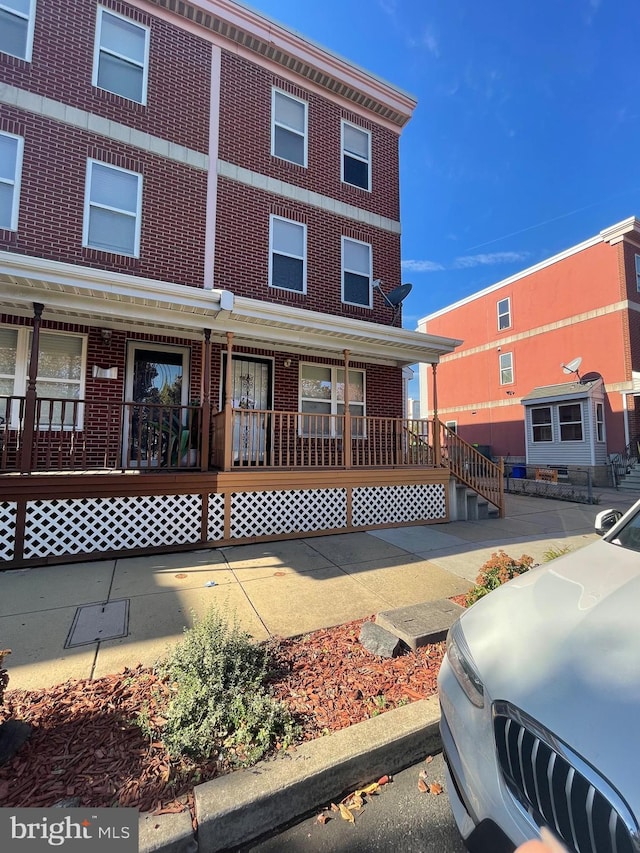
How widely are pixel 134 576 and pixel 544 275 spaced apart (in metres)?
22.2

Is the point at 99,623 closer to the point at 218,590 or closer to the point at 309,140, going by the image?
the point at 218,590

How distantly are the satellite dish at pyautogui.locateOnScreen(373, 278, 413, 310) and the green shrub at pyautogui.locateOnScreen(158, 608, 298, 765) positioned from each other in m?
8.79

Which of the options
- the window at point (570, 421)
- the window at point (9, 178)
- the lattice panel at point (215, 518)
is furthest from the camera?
the window at point (570, 421)

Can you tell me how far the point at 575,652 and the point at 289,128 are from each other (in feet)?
37.1

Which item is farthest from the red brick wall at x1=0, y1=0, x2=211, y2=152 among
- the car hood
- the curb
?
the curb

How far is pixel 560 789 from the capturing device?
1211mm

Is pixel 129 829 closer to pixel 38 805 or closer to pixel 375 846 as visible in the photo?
pixel 38 805

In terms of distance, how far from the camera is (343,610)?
13.4 feet

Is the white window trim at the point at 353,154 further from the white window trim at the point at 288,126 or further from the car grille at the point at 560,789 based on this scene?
the car grille at the point at 560,789

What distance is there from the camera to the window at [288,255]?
9.03 metres

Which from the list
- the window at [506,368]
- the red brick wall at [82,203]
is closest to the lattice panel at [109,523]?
the red brick wall at [82,203]

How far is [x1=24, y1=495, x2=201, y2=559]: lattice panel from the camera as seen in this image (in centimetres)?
559

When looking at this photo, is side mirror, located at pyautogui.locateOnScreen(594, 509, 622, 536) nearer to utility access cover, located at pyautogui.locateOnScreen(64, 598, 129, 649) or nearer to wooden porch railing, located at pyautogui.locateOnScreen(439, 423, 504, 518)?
utility access cover, located at pyautogui.locateOnScreen(64, 598, 129, 649)

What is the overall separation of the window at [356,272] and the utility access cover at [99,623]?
7.93 meters
